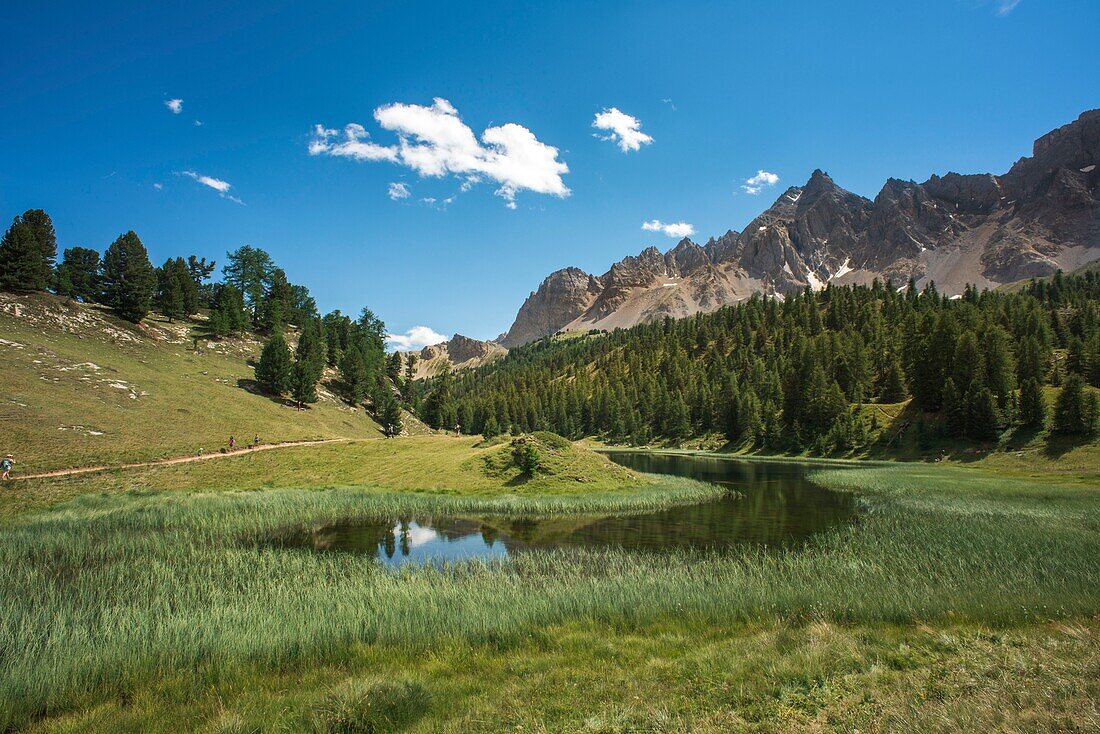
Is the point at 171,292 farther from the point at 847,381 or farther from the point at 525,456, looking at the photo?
the point at 847,381

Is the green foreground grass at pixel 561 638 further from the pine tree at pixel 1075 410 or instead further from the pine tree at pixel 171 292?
the pine tree at pixel 171 292

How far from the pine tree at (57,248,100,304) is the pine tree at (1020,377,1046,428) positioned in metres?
168

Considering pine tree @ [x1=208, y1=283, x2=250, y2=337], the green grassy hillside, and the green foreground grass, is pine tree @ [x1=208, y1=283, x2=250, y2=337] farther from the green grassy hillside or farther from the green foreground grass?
the green foreground grass

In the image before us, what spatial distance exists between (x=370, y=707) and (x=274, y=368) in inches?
3762

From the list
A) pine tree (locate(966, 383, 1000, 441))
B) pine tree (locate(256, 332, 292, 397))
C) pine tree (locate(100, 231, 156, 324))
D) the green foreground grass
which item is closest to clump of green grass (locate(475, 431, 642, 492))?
the green foreground grass

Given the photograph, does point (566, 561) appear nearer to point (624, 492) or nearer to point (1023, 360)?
point (624, 492)

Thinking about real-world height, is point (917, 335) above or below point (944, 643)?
above

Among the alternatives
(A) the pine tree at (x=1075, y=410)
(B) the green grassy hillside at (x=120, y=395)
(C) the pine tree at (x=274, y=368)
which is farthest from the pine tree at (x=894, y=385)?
(C) the pine tree at (x=274, y=368)

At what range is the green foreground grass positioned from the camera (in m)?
8.82

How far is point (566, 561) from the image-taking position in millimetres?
22234

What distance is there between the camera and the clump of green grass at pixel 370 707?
8.64 meters

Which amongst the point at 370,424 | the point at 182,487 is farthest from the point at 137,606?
the point at 370,424

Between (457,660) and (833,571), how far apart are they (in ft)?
49.0

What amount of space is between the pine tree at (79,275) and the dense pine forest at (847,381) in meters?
84.0
